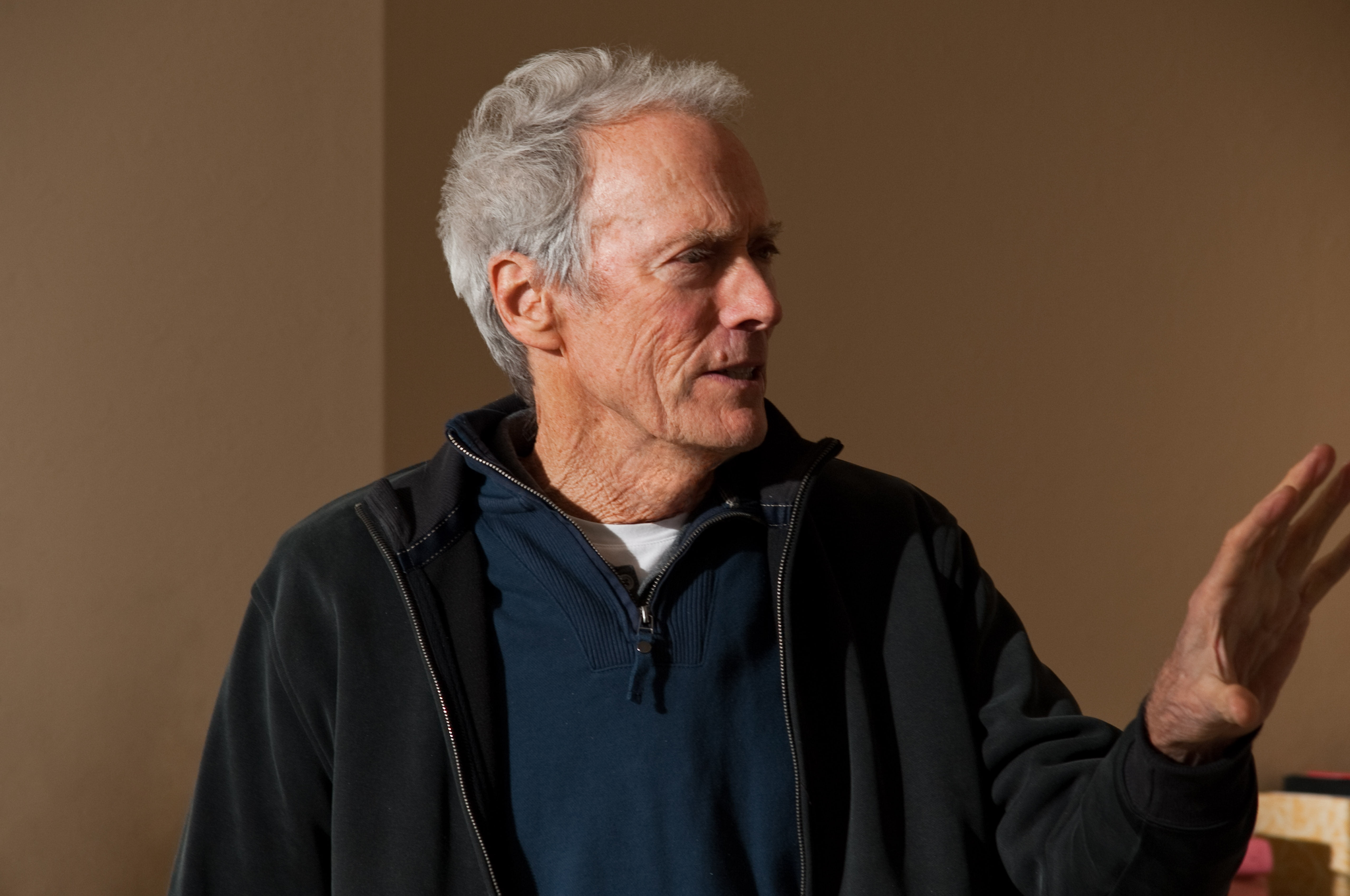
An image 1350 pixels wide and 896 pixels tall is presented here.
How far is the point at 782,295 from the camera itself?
3.10 meters

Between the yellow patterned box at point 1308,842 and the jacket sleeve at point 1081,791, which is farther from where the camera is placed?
the yellow patterned box at point 1308,842

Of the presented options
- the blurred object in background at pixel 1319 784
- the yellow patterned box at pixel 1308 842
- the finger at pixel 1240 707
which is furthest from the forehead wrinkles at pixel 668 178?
the blurred object in background at pixel 1319 784

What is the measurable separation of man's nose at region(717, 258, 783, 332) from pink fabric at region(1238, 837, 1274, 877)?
253 cm

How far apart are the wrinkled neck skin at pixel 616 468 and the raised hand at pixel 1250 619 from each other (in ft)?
1.70

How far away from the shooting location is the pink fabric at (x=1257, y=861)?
127 inches

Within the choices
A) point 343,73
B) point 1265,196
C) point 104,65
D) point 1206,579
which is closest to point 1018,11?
point 1265,196

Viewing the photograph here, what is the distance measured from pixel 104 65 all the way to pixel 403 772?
1531 millimetres

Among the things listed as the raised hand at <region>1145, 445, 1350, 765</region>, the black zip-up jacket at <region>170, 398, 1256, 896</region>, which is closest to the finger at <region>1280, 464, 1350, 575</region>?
the raised hand at <region>1145, 445, 1350, 765</region>

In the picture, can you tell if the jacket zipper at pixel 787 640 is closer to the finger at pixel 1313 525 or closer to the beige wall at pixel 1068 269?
the finger at pixel 1313 525

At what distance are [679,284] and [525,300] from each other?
228 mm

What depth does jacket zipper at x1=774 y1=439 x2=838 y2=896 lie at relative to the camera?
4.11 ft

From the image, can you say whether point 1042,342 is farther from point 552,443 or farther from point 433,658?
point 433,658

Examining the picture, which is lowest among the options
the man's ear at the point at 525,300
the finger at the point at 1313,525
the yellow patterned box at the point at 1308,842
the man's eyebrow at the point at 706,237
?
the yellow patterned box at the point at 1308,842

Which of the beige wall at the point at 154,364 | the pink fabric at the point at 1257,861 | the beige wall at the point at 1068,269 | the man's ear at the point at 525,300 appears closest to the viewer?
the man's ear at the point at 525,300
